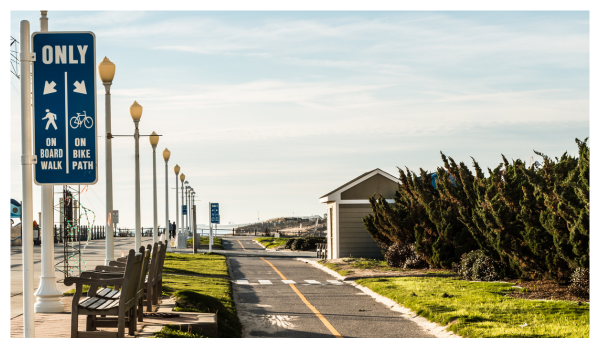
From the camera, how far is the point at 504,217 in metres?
17.9

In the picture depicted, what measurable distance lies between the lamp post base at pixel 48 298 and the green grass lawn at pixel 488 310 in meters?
6.90

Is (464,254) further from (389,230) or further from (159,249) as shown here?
(159,249)

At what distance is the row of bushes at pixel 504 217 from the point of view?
14094 millimetres

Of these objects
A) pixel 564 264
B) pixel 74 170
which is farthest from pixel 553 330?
pixel 74 170

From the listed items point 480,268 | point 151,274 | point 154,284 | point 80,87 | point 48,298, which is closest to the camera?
point 80,87

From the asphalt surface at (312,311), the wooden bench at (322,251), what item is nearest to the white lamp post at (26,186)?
the asphalt surface at (312,311)

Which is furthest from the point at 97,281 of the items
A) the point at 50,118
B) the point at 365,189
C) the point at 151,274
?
the point at 365,189

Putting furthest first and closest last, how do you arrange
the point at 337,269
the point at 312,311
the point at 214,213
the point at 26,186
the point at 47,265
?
the point at 214,213, the point at 337,269, the point at 312,311, the point at 47,265, the point at 26,186

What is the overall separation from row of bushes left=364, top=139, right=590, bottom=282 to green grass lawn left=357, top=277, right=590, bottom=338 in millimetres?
1195

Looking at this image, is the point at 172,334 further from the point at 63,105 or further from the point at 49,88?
the point at 49,88

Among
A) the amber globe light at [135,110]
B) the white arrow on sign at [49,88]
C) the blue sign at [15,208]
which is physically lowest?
the blue sign at [15,208]

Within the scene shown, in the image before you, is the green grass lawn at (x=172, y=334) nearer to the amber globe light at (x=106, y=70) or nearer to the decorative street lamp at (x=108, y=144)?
the decorative street lamp at (x=108, y=144)

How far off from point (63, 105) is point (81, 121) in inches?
14.9

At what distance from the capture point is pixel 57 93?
707cm
